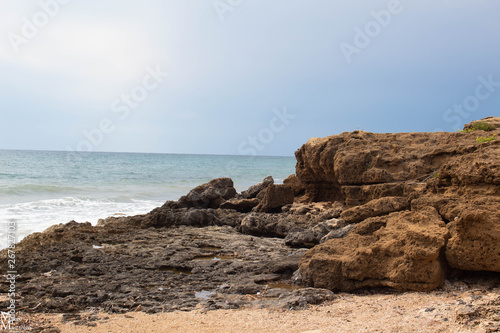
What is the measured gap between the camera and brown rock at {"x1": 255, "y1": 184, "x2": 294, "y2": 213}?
13.2 metres

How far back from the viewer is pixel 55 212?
48.9 ft

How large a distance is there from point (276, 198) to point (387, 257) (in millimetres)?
8051

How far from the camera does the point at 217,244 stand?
9297 mm

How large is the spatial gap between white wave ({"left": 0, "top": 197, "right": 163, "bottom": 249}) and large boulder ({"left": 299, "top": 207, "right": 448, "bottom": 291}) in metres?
8.30

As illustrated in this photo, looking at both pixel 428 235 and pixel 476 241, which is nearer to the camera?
pixel 476 241

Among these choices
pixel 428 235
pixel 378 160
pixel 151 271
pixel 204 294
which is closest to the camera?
pixel 428 235

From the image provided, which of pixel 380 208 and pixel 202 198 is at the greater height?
pixel 380 208

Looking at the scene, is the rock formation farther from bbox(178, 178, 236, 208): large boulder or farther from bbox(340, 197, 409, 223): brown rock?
bbox(178, 178, 236, 208): large boulder

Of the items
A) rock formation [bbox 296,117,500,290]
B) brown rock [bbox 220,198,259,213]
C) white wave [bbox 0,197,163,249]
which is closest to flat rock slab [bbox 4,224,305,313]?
rock formation [bbox 296,117,500,290]

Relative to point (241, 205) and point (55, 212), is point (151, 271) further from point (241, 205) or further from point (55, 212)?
point (55, 212)

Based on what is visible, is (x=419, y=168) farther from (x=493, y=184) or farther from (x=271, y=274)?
(x=271, y=274)

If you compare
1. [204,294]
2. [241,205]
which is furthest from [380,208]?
[241,205]

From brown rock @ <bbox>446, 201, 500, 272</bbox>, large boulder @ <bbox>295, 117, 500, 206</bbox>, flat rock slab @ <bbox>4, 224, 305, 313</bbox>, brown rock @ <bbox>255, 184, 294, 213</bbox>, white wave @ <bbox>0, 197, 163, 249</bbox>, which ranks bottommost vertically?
white wave @ <bbox>0, 197, 163, 249</bbox>

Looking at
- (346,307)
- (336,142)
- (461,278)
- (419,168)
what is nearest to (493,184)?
(461,278)
